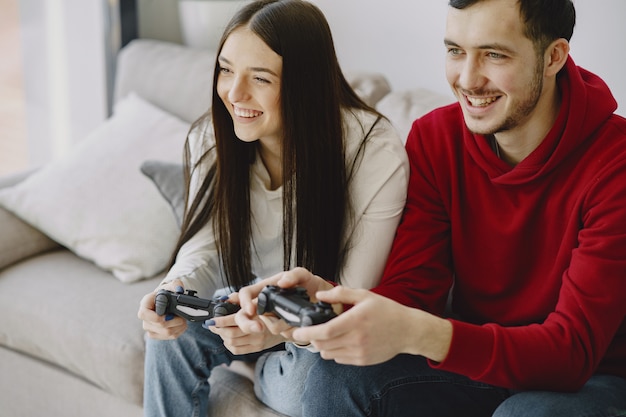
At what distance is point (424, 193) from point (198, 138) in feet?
1.69

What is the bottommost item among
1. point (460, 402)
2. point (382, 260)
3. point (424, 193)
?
point (460, 402)

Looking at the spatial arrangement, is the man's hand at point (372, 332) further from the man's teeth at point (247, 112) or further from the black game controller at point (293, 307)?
the man's teeth at point (247, 112)

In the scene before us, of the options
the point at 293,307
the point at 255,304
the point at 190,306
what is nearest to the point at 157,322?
the point at 190,306

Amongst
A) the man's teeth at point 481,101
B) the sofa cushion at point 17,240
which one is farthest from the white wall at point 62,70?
the man's teeth at point 481,101

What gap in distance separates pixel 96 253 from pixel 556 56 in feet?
3.97

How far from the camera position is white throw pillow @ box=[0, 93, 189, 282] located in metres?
1.96

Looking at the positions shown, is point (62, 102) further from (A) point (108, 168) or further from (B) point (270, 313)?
(B) point (270, 313)

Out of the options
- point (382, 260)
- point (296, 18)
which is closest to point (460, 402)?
point (382, 260)

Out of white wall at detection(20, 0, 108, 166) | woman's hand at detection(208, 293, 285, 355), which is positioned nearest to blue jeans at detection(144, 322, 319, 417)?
woman's hand at detection(208, 293, 285, 355)

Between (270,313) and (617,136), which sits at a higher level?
(617,136)

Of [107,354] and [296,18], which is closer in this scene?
[296,18]

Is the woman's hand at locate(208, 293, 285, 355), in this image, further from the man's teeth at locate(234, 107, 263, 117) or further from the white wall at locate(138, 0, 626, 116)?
the white wall at locate(138, 0, 626, 116)

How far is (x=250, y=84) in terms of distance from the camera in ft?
4.83

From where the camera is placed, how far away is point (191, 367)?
5.02 feet
